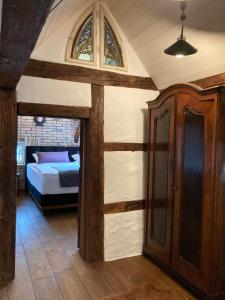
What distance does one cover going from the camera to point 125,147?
3.40 metres

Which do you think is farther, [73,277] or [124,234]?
[124,234]

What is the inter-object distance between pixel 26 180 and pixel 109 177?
4.56 meters

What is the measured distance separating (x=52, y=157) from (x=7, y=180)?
14.2ft

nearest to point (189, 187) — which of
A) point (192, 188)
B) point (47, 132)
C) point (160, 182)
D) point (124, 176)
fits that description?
Result: point (192, 188)

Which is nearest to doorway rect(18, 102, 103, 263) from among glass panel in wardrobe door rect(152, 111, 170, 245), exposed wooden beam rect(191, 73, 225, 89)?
glass panel in wardrobe door rect(152, 111, 170, 245)

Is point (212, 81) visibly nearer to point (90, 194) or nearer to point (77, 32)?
point (77, 32)

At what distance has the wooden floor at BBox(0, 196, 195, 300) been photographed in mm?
2570

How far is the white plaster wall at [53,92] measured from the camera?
2867 mm

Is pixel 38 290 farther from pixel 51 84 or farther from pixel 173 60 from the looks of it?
pixel 173 60

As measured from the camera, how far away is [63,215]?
205 inches

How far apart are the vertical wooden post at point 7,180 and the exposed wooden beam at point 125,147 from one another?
44.7 inches

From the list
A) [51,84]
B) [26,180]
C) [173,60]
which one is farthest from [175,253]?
[26,180]

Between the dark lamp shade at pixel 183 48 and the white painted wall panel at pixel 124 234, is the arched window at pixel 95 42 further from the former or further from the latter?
the white painted wall panel at pixel 124 234

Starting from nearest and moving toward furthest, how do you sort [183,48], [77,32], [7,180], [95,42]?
[183,48] → [7,180] → [77,32] → [95,42]
